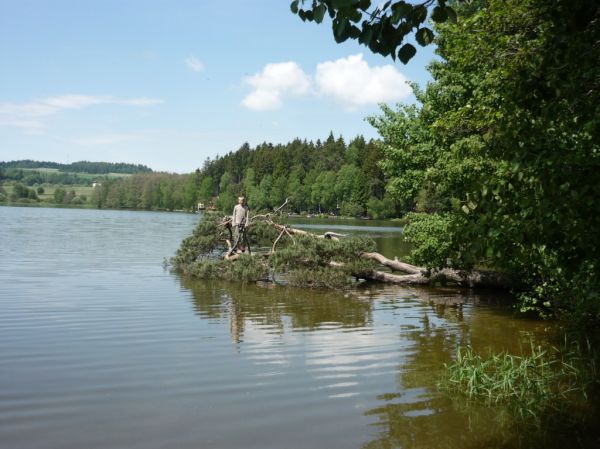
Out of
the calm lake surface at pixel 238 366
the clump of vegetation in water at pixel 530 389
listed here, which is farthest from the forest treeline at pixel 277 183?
the clump of vegetation in water at pixel 530 389

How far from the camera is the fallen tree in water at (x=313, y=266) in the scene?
19.7m

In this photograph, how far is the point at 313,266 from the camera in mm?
20375

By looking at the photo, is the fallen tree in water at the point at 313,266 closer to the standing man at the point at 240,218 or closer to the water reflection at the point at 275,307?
the standing man at the point at 240,218

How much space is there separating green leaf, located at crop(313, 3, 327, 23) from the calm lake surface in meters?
4.49

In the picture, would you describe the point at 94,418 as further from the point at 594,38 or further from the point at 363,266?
the point at 363,266

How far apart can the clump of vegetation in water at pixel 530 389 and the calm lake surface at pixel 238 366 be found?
40 centimetres

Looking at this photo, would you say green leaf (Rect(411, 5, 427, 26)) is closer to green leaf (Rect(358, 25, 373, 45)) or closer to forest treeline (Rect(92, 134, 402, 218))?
green leaf (Rect(358, 25, 373, 45))

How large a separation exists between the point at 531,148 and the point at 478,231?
38.3 inches

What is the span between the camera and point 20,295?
16500 millimetres

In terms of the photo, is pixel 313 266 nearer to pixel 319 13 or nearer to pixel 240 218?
pixel 240 218

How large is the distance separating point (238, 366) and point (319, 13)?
6418mm

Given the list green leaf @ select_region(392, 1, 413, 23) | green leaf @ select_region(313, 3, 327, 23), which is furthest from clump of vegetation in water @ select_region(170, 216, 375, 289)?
green leaf @ select_region(313, 3, 327, 23)

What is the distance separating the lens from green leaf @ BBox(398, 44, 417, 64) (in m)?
4.84

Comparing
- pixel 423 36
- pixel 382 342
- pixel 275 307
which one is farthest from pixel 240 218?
pixel 423 36
